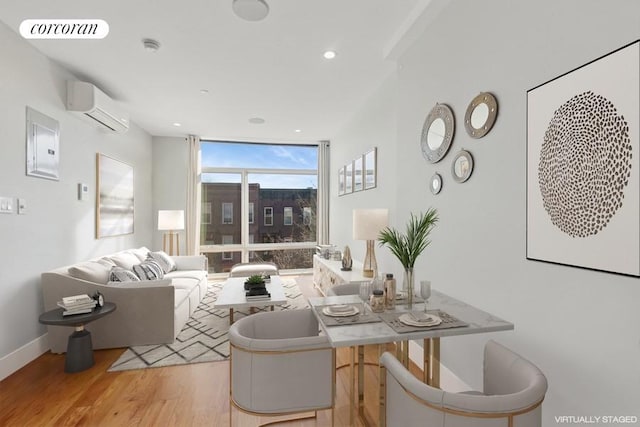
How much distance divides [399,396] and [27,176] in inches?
134

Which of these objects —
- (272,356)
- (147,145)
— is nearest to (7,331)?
(272,356)

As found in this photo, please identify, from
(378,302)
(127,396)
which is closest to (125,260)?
(127,396)

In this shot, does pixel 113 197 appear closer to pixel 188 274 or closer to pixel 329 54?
pixel 188 274

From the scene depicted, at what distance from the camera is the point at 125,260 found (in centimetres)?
383

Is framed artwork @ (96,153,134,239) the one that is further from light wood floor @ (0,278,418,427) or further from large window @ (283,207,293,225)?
large window @ (283,207,293,225)

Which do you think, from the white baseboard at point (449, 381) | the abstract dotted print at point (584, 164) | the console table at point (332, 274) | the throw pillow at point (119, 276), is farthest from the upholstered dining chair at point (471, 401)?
the throw pillow at point (119, 276)

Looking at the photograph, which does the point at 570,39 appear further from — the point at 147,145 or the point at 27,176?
the point at 147,145

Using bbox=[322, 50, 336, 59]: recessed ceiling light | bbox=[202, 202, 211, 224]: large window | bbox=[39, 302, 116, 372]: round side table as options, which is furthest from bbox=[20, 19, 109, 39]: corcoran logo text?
bbox=[202, 202, 211, 224]: large window

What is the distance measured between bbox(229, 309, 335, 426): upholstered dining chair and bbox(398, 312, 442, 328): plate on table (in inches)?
16.2

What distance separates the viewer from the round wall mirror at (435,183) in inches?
89.7

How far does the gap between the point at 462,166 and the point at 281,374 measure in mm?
1685

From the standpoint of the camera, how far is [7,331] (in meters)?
2.45

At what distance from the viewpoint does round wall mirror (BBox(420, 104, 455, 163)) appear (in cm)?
217

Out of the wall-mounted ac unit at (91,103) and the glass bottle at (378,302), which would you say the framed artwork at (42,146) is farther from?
the glass bottle at (378,302)
